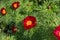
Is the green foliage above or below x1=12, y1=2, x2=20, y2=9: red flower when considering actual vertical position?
below

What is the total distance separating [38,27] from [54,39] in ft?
1.26

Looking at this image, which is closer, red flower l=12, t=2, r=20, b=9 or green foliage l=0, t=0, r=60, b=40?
green foliage l=0, t=0, r=60, b=40

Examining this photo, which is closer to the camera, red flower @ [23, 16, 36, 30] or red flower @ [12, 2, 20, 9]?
red flower @ [23, 16, 36, 30]

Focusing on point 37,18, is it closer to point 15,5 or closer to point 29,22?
point 29,22

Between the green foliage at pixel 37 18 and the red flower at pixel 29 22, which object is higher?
the red flower at pixel 29 22

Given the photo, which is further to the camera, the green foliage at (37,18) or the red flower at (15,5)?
the red flower at (15,5)

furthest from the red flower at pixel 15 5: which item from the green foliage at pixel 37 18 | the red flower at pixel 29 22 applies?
the red flower at pixel 29 22

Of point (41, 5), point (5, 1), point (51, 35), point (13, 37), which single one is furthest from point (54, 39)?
point (5, 1)

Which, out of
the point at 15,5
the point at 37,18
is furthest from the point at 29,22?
the point at 15,5

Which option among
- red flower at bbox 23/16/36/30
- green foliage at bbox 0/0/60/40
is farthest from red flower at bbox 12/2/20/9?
red flower at bbox 23/16/36/30

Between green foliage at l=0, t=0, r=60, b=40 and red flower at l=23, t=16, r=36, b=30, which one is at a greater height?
red flower at l=23, t=16, r=36, b=30

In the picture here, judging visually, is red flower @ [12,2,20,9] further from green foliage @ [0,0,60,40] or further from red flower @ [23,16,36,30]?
red flower @ [23,16,36,30]

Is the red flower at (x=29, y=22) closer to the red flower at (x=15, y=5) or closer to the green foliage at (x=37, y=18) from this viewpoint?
the green foliage at (x=37, y=18)

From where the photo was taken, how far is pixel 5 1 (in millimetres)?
3807
